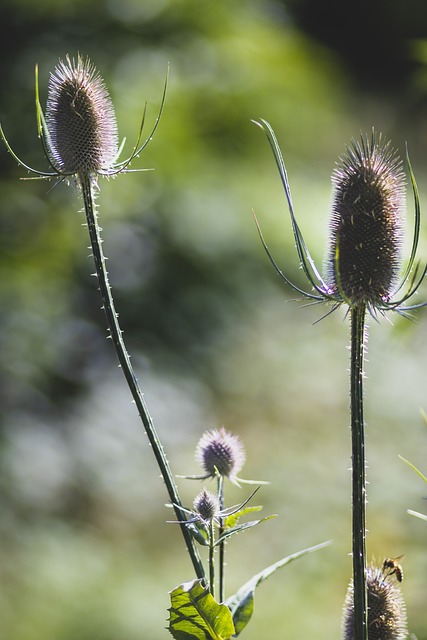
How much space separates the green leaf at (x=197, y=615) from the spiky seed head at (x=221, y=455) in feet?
0.52

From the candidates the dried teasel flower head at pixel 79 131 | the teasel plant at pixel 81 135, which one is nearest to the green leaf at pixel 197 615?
the teasel plant at pixel 81 135

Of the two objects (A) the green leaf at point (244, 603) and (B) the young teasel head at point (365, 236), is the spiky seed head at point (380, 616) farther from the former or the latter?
(B) the young teasel head at point (365, 236)

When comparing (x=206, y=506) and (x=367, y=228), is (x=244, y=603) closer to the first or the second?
(x=206, y=506)

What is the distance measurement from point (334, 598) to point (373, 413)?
91cm

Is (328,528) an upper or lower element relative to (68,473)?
lower

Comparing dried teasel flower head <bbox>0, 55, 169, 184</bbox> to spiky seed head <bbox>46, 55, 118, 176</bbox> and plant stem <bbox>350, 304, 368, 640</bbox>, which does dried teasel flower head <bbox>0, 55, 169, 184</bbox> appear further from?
plant stem <bbox>350, 304, 368, 640</bbox>

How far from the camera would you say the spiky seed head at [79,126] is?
0.70 meters

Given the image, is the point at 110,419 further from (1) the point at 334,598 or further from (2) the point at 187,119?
(2) the point at 187,119

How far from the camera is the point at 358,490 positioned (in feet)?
1.86

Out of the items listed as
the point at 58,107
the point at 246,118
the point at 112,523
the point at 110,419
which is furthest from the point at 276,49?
the point at 58,107

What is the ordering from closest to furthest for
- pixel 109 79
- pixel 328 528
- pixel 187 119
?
pixel 328 528, pixel 109 79, pixel 187 119

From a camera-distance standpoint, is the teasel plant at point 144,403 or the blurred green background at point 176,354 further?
the blurred green background at point 176,354

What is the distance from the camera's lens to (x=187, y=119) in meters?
4.11

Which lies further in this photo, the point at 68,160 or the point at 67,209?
the point at 67,209
